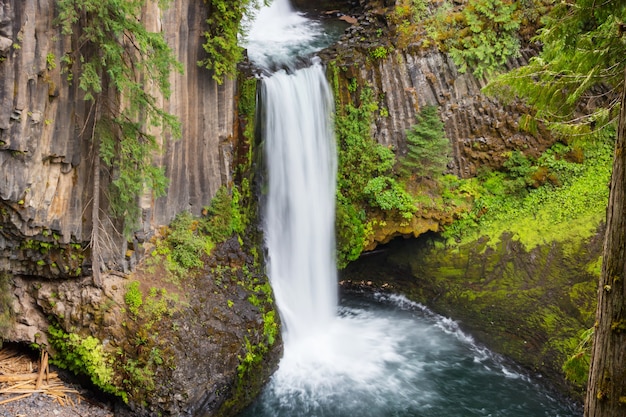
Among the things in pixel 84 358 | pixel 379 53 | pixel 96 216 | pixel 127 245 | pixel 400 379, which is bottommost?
pixel 400 379

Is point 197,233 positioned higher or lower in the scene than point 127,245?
higher

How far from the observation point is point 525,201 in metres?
13.2

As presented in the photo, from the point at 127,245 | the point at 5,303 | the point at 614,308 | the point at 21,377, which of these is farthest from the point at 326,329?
the point at 614,308

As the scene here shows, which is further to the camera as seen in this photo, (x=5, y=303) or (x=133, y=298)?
(x=133, y=298)

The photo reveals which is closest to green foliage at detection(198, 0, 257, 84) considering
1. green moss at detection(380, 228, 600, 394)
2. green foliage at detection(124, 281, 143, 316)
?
green foliage at detection(124, 281, 143, 316)

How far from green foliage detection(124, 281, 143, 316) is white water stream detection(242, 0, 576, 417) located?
282 cm

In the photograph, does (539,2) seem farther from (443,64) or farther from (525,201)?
(525,201)

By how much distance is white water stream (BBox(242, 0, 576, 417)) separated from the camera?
9945 millimetres

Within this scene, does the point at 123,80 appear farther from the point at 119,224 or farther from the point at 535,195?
the point at 535,195

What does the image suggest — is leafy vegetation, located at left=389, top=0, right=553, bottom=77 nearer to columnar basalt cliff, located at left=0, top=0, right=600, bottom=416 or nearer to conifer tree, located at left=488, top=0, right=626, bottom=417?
columnar basalt cliff, located at left=0, top=0, right=600, bottom=416

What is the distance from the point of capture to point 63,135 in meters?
8.06

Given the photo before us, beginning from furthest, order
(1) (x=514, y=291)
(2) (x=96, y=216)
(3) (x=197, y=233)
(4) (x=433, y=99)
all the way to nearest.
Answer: (4) (x=433, y=99), (1) (x=514, y=291), (3) (x=197, y=233), (2) (x=96, y=216)

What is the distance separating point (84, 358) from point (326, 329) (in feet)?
17.8

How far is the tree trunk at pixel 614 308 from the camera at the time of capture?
350 centimetres
